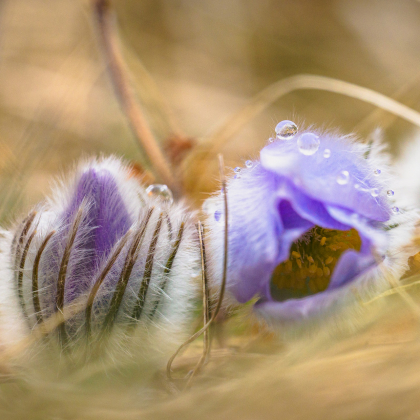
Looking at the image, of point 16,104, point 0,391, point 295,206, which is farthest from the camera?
point 16,104

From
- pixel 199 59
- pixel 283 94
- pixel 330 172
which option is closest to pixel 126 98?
pixel 283 94

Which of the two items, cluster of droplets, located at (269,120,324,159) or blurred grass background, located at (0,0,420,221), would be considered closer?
cluster of droplets, located at (269,120,324,159)

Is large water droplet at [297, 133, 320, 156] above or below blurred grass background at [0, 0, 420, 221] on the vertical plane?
below

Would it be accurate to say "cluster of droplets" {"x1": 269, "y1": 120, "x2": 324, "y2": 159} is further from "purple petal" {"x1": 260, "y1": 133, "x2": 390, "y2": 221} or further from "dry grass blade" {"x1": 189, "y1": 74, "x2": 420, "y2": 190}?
"dry grass blade" {"x1": 189, "y1": 74, "x2": 420, "y2": 190}

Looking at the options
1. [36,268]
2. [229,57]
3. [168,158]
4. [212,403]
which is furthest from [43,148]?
[229,57]

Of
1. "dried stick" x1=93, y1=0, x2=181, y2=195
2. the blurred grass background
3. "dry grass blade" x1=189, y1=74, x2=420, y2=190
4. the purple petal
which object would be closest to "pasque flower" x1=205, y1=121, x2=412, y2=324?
the purple petal

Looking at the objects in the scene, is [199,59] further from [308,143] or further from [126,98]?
[308,143]

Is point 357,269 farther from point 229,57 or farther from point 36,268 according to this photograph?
point 229,57
